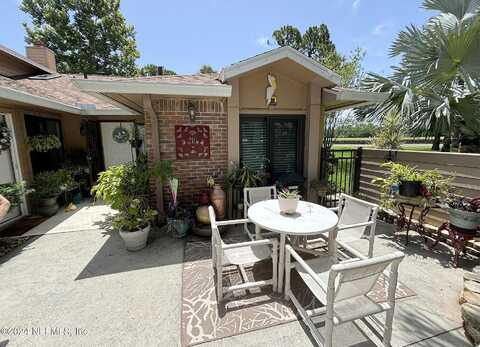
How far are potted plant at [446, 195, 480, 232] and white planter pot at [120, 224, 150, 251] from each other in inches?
187

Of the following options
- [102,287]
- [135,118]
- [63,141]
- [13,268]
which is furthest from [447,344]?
[63,141]

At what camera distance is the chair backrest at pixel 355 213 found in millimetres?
2901

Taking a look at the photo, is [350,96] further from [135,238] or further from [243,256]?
[135,238]

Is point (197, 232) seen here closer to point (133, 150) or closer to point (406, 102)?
point (406, 102)

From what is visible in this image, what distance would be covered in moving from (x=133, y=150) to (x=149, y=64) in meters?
20.9

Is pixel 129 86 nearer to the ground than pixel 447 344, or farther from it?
farther from it

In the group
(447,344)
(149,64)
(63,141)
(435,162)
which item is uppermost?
(149,64)

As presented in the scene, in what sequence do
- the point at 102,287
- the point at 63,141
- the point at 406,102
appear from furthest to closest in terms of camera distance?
the point at 63,141 < the point at 406,102 < the point at 102,287

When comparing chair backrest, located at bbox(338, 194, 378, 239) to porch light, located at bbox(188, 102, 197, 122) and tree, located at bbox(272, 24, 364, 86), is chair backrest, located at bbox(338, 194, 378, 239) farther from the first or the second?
tree, located at bbox(272, 24, 364, 86)

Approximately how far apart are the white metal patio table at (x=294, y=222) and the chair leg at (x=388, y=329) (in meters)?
0.88

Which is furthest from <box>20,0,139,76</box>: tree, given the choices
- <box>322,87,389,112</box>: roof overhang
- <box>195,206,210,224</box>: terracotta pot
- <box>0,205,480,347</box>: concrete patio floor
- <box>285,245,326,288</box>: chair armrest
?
<box>285,245,326,288</box>: chair armrest

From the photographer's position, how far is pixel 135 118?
7.86 meters

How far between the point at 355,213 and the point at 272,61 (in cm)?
306

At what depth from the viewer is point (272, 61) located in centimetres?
404
